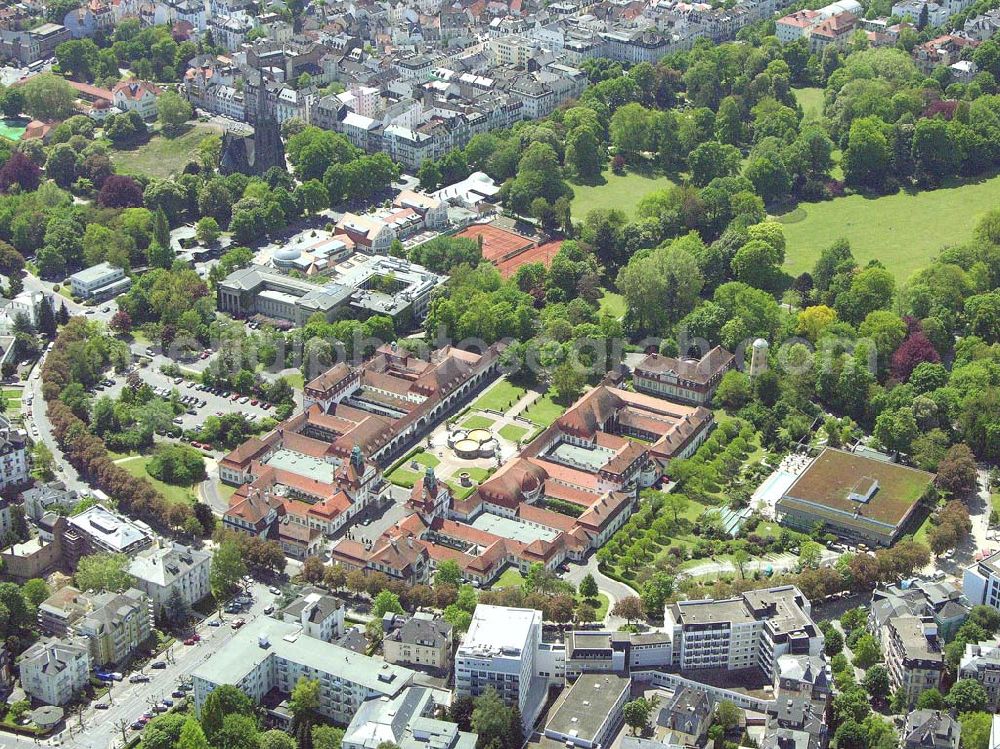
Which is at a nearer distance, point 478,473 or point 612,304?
point 478,473

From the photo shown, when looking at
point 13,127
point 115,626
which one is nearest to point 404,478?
point 115,626

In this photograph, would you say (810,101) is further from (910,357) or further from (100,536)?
(100,536)

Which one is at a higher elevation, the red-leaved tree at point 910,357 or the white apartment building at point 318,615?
the red-leaved tree at point 910,357

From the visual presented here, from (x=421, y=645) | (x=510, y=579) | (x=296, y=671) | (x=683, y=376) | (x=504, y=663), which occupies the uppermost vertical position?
(x=504, y=663)

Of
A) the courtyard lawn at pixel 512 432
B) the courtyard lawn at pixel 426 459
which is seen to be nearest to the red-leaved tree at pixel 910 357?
the courtyard lawn at pixel 512 432

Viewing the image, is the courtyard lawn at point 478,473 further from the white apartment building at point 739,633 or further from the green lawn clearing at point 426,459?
the white apartment building at point 739,633

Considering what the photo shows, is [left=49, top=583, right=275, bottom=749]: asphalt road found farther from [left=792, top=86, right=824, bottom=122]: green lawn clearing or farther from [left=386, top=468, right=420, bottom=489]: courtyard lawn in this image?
[left=792, top=86, right=824, bottom=122]: green lawn clearing
